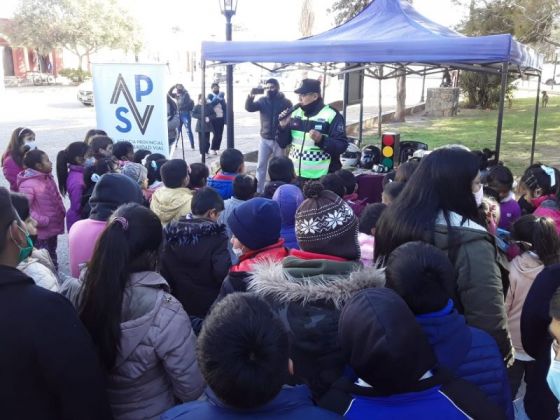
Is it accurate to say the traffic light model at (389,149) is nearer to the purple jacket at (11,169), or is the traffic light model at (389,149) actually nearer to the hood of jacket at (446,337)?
the purple jacket at (11,169)

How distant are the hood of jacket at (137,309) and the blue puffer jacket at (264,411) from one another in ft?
1.80

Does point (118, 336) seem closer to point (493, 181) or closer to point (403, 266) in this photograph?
point (403, 266)

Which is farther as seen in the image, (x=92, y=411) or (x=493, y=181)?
(x=493, y=181)

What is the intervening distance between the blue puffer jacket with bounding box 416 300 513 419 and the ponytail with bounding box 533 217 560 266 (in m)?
1.33

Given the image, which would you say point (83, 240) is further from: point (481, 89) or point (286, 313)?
point (481, 89)

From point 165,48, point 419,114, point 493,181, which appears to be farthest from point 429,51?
point 165,48

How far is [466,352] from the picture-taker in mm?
1684

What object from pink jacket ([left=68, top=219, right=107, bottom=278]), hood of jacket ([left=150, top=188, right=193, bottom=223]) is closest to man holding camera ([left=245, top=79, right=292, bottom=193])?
hood of jacket ([left=150, top=188, right=193, bottom=223])

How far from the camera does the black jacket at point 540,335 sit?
225 cm

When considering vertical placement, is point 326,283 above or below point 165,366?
above

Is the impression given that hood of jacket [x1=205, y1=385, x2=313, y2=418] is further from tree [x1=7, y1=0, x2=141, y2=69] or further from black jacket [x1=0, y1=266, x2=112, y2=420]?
tree [x1=7, y1=0, x2=141, y2=69]

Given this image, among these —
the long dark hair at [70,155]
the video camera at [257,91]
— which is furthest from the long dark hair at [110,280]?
the video camera at [257,91]

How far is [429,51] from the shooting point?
5629mm

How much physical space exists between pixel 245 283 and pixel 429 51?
4.29 metres
